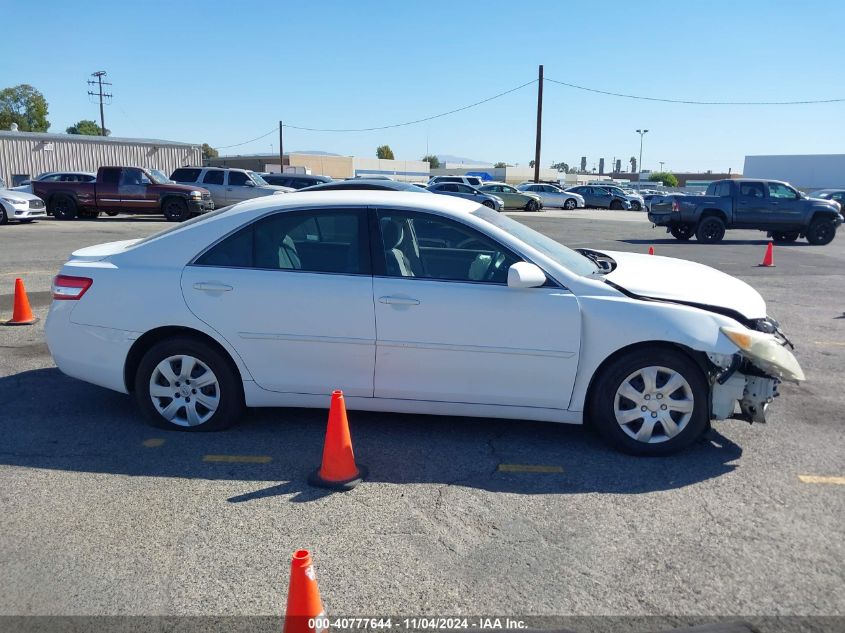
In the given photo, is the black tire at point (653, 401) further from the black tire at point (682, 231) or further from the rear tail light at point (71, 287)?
the black tire at point (682, 231)

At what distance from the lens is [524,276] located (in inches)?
179

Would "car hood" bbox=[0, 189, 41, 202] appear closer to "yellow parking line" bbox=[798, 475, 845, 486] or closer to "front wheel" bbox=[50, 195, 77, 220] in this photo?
"front wheel" bbox=[50, 195, 77, 220]

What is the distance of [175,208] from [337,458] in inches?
872

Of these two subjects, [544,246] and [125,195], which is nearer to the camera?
[544,246]

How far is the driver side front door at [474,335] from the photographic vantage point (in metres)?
4.63

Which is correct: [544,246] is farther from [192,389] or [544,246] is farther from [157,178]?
[157,178]

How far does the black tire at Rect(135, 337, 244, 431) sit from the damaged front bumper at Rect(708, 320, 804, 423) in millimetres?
3119

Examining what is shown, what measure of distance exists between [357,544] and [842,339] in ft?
23.1

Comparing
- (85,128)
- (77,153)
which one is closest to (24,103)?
(85,128)

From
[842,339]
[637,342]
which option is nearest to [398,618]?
[637,342]

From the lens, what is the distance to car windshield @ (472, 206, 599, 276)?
16.3ft

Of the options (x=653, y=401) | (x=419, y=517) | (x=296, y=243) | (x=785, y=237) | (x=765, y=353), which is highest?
(x=296, y=243)

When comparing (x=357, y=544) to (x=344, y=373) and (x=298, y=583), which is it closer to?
(x=298, y=583)

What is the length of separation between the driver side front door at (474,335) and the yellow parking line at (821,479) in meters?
1.48
